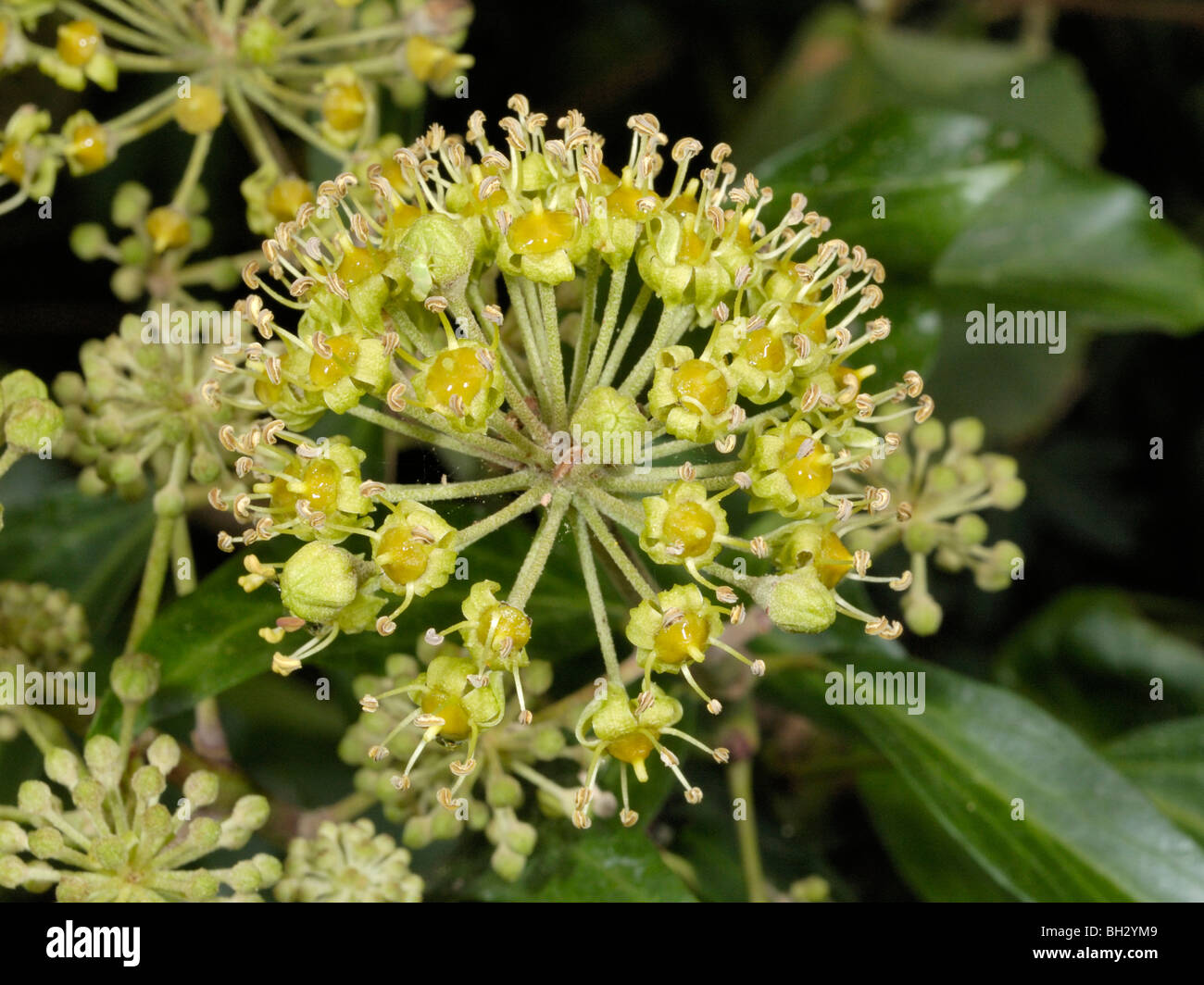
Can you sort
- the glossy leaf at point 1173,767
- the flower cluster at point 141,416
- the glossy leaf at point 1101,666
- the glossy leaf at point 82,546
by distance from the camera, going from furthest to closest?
the glossy leaf at point 1101,666 → the glossy leaf at point 1173,767 → the glossy leaf at point 82,546 → the flower cluster at point 141,416

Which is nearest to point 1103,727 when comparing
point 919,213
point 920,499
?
point 920,499

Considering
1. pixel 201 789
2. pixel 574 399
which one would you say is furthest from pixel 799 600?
pixel 201 789

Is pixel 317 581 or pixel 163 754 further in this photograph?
pixel 163 754

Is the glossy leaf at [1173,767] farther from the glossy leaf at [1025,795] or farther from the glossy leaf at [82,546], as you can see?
the glossy leaf at [82,546]

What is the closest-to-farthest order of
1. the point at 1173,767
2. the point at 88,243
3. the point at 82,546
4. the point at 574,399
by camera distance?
1. the point at 574,399
2. the point at 88,243
3. the point at 82,546
4. the point at 1173,767

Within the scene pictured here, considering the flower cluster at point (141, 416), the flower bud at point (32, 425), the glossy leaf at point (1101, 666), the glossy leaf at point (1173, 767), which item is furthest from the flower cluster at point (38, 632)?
the glossy leaf at point (1101, 666)

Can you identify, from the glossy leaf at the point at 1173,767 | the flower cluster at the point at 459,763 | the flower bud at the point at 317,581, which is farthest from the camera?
the glossy leaf at the point at 1173,767

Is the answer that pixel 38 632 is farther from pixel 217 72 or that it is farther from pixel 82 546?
pixel 217 72

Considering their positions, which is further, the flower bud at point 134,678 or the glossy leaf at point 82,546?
the glossy leaf at point 82,546
